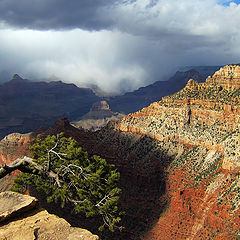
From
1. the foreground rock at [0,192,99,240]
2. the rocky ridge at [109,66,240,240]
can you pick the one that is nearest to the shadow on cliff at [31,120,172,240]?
the rocky ridge at [109,66,240,240]

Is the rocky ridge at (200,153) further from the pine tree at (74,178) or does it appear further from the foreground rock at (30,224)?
the foreground rock at (30,224)

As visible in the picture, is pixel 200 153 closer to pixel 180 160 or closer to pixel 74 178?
pixel 180 160

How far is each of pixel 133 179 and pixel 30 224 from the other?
5711 centimetres

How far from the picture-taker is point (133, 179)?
72625 mm

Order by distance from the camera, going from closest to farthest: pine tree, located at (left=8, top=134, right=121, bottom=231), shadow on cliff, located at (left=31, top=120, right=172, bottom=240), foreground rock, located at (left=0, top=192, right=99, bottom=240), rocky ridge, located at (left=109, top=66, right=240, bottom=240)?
foreground rock, located at (left=0, top=192, right=99, bottom=240) → pine tree, located at (left=8, top=134, right=121, bottom=231) → rocky ridge, located at (left=109, top=66, right=240, bottom=240) → shadow on cliff, located at (left=31, top=120, right=172, bottom=240)

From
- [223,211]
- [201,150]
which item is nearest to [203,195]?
[223,211]

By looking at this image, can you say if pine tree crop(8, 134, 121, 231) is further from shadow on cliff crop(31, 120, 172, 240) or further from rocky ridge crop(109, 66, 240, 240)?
shadow on cliff crop(31, 120, 172, 240)

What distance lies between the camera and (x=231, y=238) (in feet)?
151

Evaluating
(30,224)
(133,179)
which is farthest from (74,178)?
(133,179)

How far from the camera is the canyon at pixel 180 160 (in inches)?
2212

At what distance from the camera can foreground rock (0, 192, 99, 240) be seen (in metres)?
16.0

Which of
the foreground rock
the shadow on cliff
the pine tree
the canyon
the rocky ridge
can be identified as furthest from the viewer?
the shadow on cliff

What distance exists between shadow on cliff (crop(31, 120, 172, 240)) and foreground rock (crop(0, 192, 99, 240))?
130ft

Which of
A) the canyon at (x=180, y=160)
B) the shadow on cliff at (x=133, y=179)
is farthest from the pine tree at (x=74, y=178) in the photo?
the shadow on cliff at (x=133, y=179)
